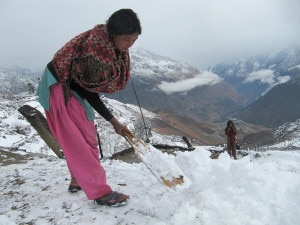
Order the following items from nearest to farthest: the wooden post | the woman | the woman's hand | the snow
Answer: the snow
the woman
the woman's hand
the wooden post

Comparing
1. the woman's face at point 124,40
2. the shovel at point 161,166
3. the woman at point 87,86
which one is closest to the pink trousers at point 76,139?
the woman at point 87,86

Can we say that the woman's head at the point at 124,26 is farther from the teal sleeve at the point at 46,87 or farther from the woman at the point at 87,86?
the teal sleeve at the point at 46,87

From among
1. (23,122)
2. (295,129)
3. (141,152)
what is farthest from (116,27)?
(295,129)

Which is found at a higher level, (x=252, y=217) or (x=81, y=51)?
(x=81, y=51)

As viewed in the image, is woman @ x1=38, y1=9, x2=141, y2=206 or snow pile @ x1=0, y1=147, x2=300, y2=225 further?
woman @ x1=38, y1=9, x2=141, y2=206

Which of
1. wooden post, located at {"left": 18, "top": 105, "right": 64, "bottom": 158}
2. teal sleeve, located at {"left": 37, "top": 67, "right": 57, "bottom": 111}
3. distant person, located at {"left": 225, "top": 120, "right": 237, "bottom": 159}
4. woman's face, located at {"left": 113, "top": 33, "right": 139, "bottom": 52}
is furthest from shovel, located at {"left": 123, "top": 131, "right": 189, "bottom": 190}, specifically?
distant person, located at {"left": 225, "top": 120, "right": 237, "bottom": 159}

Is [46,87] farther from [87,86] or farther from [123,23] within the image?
[123,23]

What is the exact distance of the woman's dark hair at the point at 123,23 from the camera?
305cm

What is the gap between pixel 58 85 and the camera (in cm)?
345

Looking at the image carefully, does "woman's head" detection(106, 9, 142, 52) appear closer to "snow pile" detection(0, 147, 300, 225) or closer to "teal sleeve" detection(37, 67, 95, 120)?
"teal sleeve" detection(37, 67, 95, 120)

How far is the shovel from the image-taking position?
3.50 meters

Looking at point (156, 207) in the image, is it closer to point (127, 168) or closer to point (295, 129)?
point (127, 168)

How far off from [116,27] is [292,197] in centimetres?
208

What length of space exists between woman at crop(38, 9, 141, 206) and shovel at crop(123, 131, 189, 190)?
25 centimetres
